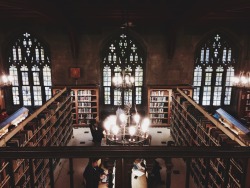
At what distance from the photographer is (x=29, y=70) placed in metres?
13.1

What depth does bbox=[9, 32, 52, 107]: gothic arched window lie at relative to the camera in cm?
1280


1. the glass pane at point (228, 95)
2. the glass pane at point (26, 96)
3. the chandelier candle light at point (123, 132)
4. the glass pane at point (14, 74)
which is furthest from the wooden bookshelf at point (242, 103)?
the glass pane at point (14, 74)

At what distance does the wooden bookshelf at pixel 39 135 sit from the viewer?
18.5ft

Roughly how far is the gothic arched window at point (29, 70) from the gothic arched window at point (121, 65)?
296cm

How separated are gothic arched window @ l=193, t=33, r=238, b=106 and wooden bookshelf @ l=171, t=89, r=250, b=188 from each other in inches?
131

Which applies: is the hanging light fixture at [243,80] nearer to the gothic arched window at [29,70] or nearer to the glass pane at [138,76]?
the glass pane at [138,76]

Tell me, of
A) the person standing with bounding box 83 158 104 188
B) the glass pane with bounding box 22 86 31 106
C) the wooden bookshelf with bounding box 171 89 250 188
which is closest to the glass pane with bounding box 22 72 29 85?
the glass pane with bounding box 22 86 31 106

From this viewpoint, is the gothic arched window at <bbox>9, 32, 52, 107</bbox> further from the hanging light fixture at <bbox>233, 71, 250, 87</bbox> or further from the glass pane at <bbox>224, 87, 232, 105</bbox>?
the glass pane at <bbox>224, 87, 232, 105</bbox>

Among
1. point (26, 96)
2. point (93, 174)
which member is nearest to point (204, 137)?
point (93, 174)

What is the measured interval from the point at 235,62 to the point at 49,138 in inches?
402

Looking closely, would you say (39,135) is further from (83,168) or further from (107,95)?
(107,95)

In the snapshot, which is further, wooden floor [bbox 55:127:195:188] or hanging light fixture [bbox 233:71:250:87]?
hanging light fixture [bbox 233:71:250:87]

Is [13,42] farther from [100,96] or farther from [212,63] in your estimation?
[212,63]

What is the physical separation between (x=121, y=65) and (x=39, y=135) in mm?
6965
